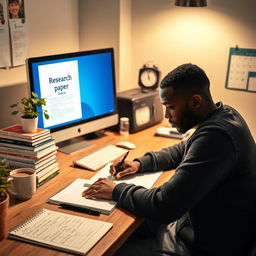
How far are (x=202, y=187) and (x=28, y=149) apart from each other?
746mm

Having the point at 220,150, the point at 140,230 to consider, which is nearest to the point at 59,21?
the point at 140,230

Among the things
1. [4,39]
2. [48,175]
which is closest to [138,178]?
[48,175]

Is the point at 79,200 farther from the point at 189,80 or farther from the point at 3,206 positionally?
the point at 189,80

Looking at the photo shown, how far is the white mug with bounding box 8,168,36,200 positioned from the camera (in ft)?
5.08

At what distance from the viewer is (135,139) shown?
236cm

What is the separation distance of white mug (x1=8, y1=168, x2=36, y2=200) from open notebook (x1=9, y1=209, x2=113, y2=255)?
125 mm

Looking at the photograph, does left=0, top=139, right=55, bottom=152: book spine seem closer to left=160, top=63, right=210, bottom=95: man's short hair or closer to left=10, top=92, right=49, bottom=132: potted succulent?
left=10, top=92, right=49, bottom=132: potted succulent

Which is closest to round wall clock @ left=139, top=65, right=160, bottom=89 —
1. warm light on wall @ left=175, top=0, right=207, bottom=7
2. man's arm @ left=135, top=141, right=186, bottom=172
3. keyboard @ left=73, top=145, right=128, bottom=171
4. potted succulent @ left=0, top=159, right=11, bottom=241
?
warm light on wall @ left=175, top=0, right=207, bottom=7

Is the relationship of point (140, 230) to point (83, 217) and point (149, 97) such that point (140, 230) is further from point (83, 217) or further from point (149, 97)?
point (149, 97)

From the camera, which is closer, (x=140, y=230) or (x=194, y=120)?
(x=194, y=120)

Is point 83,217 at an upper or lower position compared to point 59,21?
lower

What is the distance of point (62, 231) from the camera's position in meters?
1.37

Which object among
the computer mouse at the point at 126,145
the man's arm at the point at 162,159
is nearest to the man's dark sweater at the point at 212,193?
Result: the man's arm at the point at 162,159

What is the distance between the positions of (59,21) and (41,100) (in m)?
0.91
